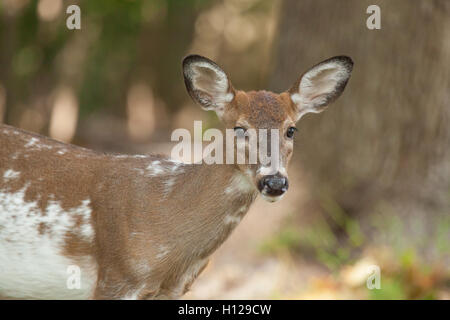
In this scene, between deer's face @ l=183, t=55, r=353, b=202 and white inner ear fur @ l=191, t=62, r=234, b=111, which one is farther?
white inner ear fur @ l=191, t=62, r=234, b=111

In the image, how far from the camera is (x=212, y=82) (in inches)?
196

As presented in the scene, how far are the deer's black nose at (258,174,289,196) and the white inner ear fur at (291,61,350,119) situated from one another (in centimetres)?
93

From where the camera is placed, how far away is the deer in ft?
15.6

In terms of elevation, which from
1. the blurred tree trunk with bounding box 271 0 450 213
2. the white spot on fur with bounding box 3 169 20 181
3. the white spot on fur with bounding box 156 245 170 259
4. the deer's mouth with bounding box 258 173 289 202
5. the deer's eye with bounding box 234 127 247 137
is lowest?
the white spot on fur with bounding box 156 245 170 259

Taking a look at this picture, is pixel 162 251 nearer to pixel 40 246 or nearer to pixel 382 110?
pixel 40 246

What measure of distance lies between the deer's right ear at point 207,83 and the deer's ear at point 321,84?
0.53 m

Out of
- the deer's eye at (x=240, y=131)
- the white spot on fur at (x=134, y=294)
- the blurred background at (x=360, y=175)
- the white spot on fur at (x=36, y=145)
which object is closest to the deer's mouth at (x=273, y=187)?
the deer's eye at (x=240, y=131)

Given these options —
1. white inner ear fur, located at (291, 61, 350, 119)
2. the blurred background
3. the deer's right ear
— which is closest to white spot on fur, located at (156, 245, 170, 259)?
the deer's right ear

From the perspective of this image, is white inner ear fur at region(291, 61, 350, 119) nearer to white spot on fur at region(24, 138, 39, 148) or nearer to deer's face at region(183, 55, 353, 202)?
deer's face at region(183, 55, 353, 202)

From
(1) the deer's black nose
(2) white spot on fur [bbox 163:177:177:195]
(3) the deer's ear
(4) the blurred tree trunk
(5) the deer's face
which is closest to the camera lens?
(1) the deer's black nose

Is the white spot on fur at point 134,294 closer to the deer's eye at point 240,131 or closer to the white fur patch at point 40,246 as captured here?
the white fur patch at point 40,246

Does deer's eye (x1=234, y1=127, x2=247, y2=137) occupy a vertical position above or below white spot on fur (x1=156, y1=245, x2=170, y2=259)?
above

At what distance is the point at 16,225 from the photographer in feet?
15.8

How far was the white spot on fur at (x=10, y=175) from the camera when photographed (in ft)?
16.3
